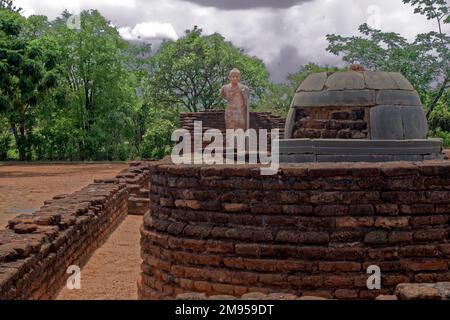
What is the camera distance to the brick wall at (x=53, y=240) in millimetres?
4908

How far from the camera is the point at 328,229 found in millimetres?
4395

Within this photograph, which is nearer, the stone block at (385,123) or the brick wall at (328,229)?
the brick wall at (328,229)

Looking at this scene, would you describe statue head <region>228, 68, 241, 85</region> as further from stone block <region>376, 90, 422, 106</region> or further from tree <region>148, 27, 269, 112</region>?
tree <region>148, 27, 269, 112</region>

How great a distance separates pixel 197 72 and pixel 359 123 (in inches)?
954

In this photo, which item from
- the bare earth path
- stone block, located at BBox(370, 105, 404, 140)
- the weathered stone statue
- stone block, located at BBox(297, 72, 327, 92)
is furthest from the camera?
the weathered stone statue

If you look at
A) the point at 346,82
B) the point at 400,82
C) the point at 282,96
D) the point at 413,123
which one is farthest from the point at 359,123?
the point at 282,96

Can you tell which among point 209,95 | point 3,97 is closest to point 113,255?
point 3,97

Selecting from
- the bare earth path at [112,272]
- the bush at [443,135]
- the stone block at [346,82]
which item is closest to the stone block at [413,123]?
the stone block at [346,82]

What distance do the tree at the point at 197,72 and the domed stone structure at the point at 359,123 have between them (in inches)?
926

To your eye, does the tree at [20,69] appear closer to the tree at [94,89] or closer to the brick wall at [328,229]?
the tree at [94,89]

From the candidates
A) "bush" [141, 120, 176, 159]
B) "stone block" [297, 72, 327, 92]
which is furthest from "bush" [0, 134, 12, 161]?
"stone block" [297, 72, 327, 92]

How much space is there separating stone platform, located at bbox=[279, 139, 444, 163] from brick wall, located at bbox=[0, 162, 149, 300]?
266cm

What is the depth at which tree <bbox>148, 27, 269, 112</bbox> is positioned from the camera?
29266 millimetres
